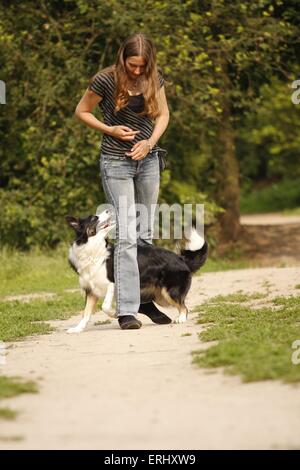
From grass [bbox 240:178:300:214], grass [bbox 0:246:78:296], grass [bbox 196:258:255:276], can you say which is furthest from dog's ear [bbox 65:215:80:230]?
grass [bbox 240:178:300:214]

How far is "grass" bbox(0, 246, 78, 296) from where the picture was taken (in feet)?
42.4

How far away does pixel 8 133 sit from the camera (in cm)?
1627

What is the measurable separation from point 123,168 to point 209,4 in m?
8.38

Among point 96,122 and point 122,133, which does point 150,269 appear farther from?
point 96,122

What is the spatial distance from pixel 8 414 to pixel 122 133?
339cm

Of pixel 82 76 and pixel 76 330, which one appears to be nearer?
pixel 76 330

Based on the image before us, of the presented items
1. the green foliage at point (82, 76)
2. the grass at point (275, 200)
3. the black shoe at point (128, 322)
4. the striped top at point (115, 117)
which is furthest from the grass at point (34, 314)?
the grass at point (275, 200)

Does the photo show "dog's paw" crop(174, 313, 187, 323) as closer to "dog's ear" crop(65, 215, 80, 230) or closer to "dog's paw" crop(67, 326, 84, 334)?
"dog's paw" crop(67, 326, 84, 334)

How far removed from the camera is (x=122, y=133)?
25.8 feet

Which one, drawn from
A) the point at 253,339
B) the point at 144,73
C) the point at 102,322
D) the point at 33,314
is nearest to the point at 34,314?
the point at 33,314

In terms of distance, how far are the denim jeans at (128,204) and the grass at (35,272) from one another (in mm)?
4308

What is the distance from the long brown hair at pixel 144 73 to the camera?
25.4ft

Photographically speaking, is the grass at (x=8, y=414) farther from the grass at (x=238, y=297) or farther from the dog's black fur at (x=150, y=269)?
the grass at (x=238, y=297)
